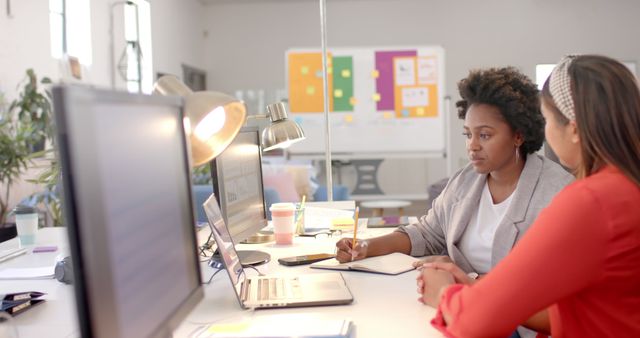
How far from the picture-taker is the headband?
3.69ft

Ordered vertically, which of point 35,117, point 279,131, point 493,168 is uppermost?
point 35,117

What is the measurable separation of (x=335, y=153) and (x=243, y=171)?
4456mm

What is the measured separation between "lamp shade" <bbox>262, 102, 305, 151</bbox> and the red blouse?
3.64ft

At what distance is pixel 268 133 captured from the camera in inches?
82.5

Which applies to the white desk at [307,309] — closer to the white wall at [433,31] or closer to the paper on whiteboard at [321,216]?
the paper on whiteboard at [321,216]

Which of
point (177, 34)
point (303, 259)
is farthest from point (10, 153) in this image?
point (177, 34)

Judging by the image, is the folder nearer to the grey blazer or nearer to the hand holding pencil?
the hand holding pencil

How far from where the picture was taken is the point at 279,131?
82.0 inches

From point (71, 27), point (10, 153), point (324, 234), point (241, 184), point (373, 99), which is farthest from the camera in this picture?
point (373, 99)

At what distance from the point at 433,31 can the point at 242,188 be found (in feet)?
22.8

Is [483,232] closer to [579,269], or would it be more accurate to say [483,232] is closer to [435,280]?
[435,280]

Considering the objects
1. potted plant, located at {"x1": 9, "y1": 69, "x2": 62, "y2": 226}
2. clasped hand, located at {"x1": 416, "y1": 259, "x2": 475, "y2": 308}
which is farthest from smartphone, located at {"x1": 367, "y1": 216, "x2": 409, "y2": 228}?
potted plant, located at {"x1": 9, "y1": 69, "x2": 62, "y2": 226}

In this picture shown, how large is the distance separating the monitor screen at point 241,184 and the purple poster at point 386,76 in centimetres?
405

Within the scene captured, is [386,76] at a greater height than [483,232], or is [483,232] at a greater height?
[386,76]
